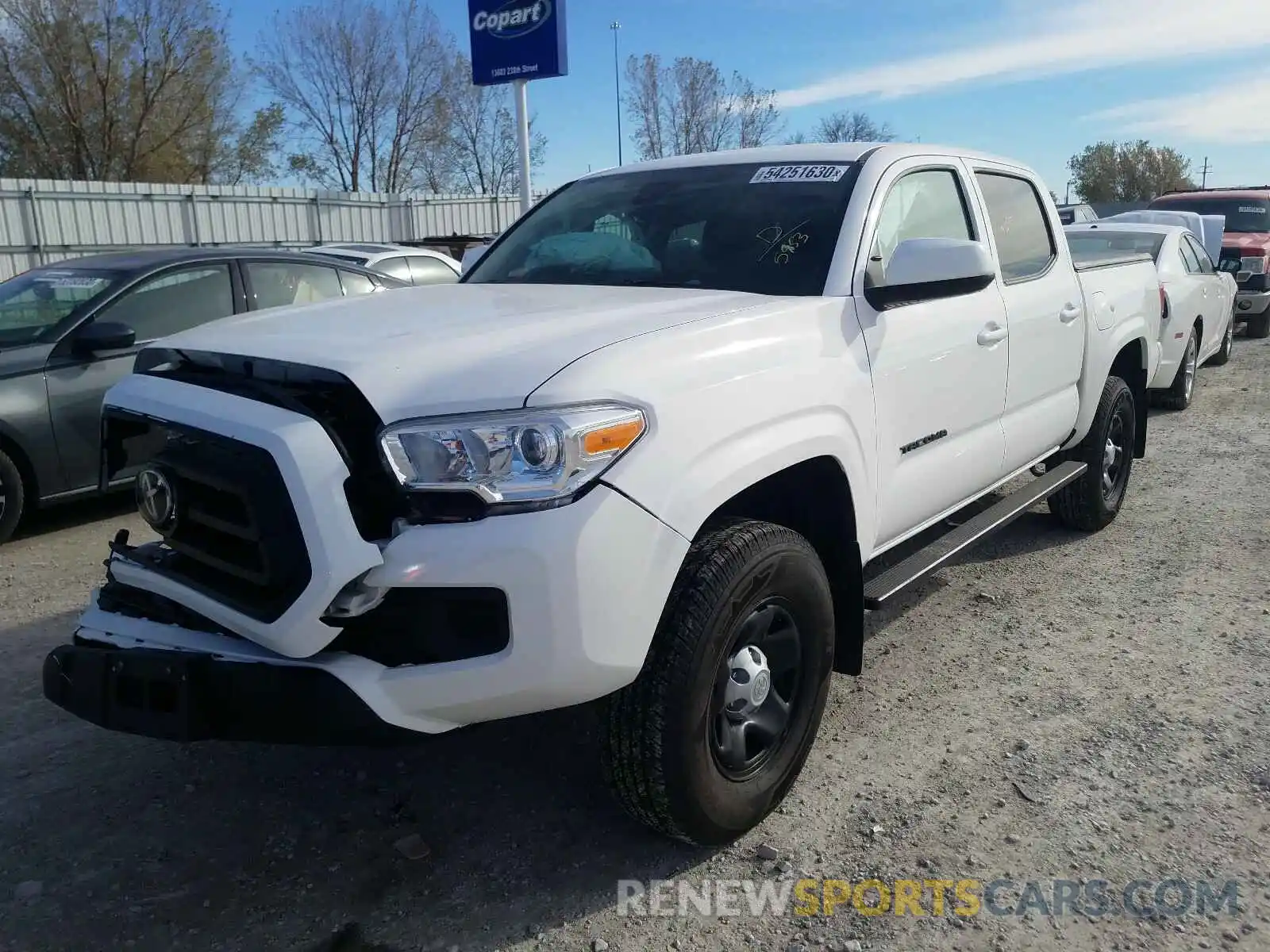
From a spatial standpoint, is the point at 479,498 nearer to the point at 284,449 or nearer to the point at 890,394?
the point at 284,449

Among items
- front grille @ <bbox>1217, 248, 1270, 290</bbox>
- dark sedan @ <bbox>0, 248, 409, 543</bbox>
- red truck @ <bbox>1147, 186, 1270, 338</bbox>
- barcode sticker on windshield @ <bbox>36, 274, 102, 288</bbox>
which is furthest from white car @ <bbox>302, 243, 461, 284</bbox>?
front grille @ <bbox>1217, 248, 1270, 290</bbox>

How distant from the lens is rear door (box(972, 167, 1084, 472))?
4.20m

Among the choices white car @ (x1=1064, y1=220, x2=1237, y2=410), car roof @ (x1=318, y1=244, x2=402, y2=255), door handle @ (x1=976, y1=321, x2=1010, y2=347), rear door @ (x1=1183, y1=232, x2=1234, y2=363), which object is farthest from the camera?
car roof @ (x1=318, y1=244, x2=402, y2=255)

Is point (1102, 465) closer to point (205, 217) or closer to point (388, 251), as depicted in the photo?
point (388, 251)

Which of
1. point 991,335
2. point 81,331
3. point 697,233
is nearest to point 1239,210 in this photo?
point 991,335

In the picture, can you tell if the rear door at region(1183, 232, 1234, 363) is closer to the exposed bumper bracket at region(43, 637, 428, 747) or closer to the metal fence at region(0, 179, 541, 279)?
the exposed bumper bracket at region(43, 637, 428, 747)

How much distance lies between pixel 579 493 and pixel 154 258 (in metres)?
5.27

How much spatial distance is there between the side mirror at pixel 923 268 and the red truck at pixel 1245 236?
12.3 m

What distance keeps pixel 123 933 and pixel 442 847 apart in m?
0.81

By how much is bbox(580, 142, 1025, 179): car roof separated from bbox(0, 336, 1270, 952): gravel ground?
1956 millimetres

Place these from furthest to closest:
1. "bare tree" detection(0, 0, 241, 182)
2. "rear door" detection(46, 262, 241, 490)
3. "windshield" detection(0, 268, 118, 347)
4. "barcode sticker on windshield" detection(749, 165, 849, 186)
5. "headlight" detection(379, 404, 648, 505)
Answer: "bare tree" detection(0, 0, 241, 182) → "windshield" detection(0, 268, 118, 347) → "rear door" detection(46, 262, 241, 490) → "barcode sticker on windshield" detection(749, 165, 849, 186) → "headlight" detection(379, 404, 648, 505)

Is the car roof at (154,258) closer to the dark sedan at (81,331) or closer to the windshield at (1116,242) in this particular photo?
the dark sedan at (81,331)

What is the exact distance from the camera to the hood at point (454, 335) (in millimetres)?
2252

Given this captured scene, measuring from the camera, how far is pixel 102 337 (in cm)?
568
